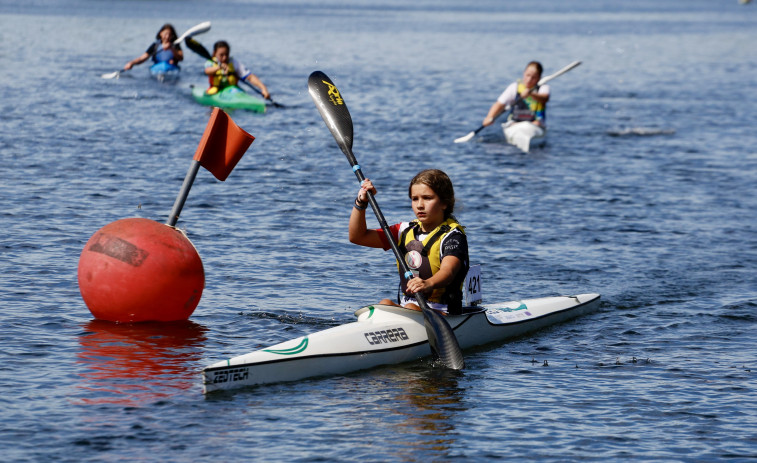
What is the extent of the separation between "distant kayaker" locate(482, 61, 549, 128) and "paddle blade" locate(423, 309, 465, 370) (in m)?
11.7

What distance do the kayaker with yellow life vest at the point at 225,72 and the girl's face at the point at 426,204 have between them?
1459 cm

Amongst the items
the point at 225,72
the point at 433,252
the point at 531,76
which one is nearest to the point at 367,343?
the point at 433,252

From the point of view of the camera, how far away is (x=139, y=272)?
8.05 m

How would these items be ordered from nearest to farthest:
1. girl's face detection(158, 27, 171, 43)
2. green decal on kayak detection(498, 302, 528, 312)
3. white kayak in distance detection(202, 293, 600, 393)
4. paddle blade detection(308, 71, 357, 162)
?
white kayak in distance detection(202, 293, 600, 393) < green decal on kayak detection(498, 302, 528, 312) < paddle blade detection(308, 71, 357, 162) < girl's face detection(158, 27, 171, 43)

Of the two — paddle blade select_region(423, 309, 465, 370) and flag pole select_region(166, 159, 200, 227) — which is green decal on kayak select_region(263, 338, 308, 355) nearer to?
paddle blade select_region(423, 309, 465, 370)

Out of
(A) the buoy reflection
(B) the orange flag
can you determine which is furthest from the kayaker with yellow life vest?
(A) the buoy reflection

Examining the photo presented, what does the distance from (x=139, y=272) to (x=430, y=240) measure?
6.98 ft

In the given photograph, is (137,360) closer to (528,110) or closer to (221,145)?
(221,145)

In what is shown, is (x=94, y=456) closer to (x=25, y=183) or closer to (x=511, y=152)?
(x=25, y=183)

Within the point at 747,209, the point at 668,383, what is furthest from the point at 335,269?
the point at 747,209

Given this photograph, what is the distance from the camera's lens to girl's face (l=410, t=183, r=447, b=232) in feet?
26.1

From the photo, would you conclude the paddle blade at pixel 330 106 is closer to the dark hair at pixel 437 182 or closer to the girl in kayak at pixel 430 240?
the girl in kayak at pixel 430 240

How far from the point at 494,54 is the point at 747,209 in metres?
28.3

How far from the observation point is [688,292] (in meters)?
10.6
